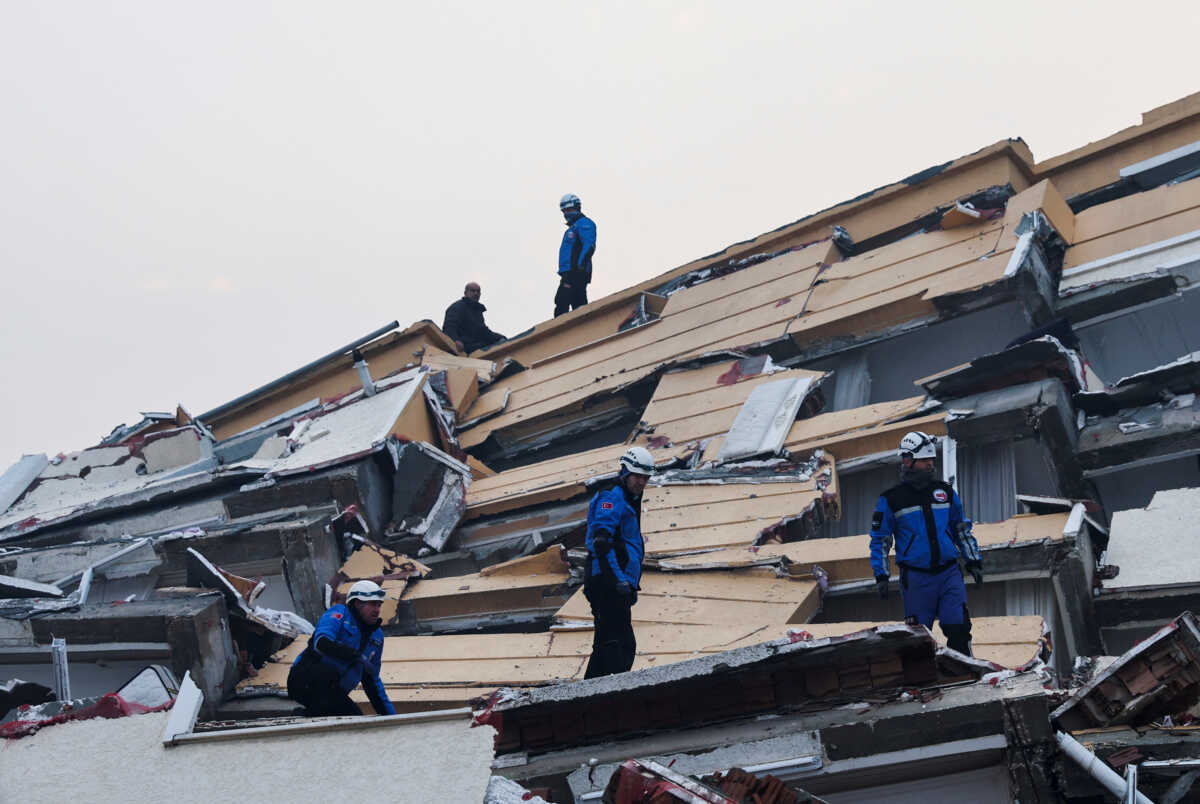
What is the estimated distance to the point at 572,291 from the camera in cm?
1375

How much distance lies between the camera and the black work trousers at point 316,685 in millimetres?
5770

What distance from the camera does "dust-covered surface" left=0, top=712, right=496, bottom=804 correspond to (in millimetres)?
3568

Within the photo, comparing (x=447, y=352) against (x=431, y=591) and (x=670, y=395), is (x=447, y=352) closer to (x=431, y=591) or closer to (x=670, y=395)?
(x=670, y=395)

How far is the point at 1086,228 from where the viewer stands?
9.68 m

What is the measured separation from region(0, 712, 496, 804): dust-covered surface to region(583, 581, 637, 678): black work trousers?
2574mm

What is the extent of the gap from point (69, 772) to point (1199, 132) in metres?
9.73

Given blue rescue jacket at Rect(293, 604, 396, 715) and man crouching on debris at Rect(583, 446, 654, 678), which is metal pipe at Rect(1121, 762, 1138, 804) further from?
blue rescue jacket at Rect(293, 604, 396, 715)

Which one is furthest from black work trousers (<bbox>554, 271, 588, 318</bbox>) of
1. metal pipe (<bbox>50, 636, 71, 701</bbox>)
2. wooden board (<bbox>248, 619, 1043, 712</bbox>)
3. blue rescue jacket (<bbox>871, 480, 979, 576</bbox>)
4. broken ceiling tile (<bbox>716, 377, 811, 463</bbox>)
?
blue rescue jacket (<bbox>871, 480, 979, 576</bbox>)

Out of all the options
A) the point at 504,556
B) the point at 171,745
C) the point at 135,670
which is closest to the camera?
the point at 171,745

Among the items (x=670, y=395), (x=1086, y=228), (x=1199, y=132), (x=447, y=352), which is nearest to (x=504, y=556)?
(x=670, y=395)

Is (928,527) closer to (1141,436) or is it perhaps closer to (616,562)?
(616,562)

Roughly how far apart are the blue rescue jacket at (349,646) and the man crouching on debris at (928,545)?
2.42 meters

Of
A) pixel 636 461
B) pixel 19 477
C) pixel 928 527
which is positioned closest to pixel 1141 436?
pixel 928 527

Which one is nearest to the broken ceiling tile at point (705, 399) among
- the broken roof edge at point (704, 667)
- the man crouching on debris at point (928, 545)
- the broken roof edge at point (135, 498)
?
the man crouching on debris at point (928, 545)
